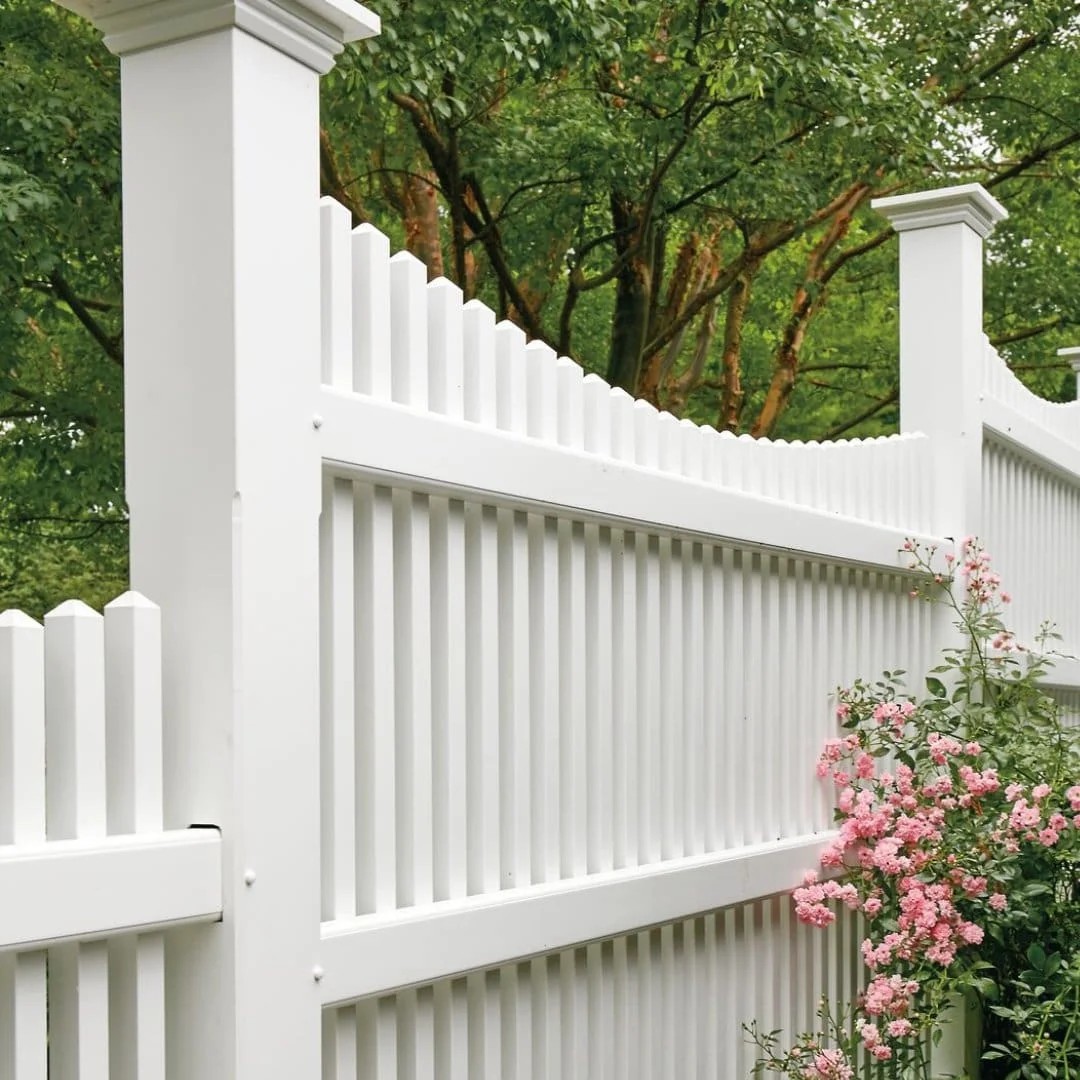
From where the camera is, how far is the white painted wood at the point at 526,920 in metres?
2.16

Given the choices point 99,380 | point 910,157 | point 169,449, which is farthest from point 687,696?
point 99,380

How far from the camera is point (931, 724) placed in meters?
3.79

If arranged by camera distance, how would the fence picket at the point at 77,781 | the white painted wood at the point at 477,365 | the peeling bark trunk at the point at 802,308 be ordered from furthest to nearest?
the peeling bark trunk at the point at 802,308 < the white painted wood at the point at 477,365 < the fence picket at the point at 77,781

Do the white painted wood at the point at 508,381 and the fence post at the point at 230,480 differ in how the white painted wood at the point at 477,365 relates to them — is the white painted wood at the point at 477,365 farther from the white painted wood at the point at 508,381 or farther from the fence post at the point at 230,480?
the fence post at the point at 230,480

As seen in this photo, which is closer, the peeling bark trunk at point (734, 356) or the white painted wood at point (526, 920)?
the white painted wood at point (526, 920)

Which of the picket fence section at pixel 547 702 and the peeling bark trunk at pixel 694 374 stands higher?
the peeling bark trunk at pixel 694 374

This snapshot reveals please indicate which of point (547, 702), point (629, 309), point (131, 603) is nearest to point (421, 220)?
point (629, 309)

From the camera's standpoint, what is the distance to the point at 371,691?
2262mm

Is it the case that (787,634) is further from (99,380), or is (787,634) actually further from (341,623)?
(99,380)

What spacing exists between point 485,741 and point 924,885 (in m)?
1.34

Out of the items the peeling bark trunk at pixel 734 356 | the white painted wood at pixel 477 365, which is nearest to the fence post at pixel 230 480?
the white painted wood at pixel 477 365

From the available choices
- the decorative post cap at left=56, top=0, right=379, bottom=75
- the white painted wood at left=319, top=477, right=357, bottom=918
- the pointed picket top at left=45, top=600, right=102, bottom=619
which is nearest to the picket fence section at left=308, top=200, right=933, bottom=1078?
the white painted wood at left=319, top=477, right=357, bottom=918

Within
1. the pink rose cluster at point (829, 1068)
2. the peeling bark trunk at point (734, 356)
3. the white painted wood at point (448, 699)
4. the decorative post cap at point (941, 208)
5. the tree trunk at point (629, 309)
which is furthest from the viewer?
the peeling bark trunk at point (734, 356)

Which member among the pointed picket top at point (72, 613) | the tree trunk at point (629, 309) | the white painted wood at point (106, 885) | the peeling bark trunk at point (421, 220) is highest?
the peeling bark trunk at point (421, 220)
